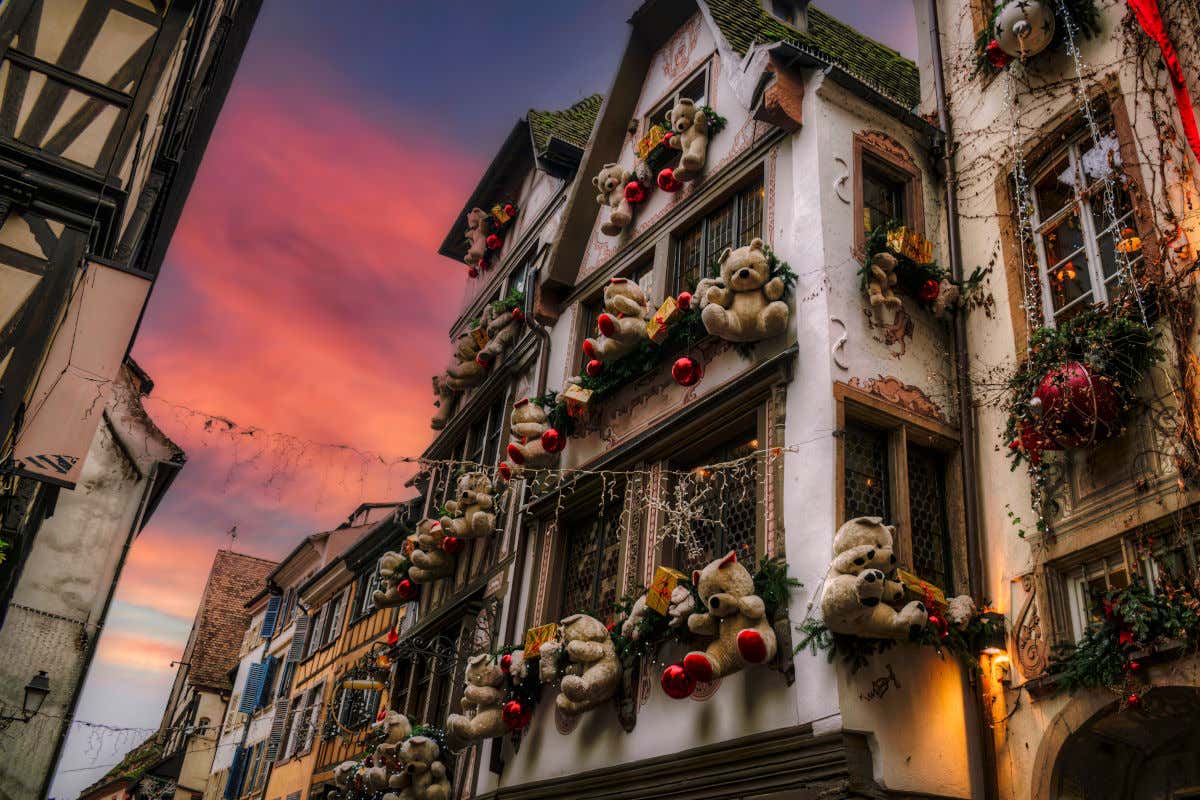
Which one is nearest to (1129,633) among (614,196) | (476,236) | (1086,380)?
(1086,380)

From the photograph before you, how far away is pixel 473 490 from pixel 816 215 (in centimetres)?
603

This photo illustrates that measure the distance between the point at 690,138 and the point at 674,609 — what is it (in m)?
5.91

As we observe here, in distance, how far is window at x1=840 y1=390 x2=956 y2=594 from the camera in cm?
770

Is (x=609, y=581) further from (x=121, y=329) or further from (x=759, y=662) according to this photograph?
(x=121, y=329)

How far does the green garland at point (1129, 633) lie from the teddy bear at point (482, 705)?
5.62 metres

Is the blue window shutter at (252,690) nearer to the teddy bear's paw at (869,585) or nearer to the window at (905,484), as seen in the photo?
the window at (905,484)

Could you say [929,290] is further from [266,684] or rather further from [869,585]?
[266,684]

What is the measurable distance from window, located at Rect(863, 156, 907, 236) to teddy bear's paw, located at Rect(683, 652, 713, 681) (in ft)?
15.4

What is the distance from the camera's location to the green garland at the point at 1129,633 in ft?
19.2

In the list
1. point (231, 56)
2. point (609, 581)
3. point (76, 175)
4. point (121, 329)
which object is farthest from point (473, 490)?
point (231, 56)

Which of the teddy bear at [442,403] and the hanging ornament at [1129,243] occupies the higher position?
the teddy bear at [442,403]

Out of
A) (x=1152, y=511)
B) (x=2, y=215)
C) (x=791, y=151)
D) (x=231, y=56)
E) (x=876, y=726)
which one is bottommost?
(x=876, y=726)

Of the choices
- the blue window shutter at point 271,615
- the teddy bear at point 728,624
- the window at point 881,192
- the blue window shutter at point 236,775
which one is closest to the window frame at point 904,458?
the teddy bear at point 728,624

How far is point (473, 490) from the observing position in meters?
12.7
